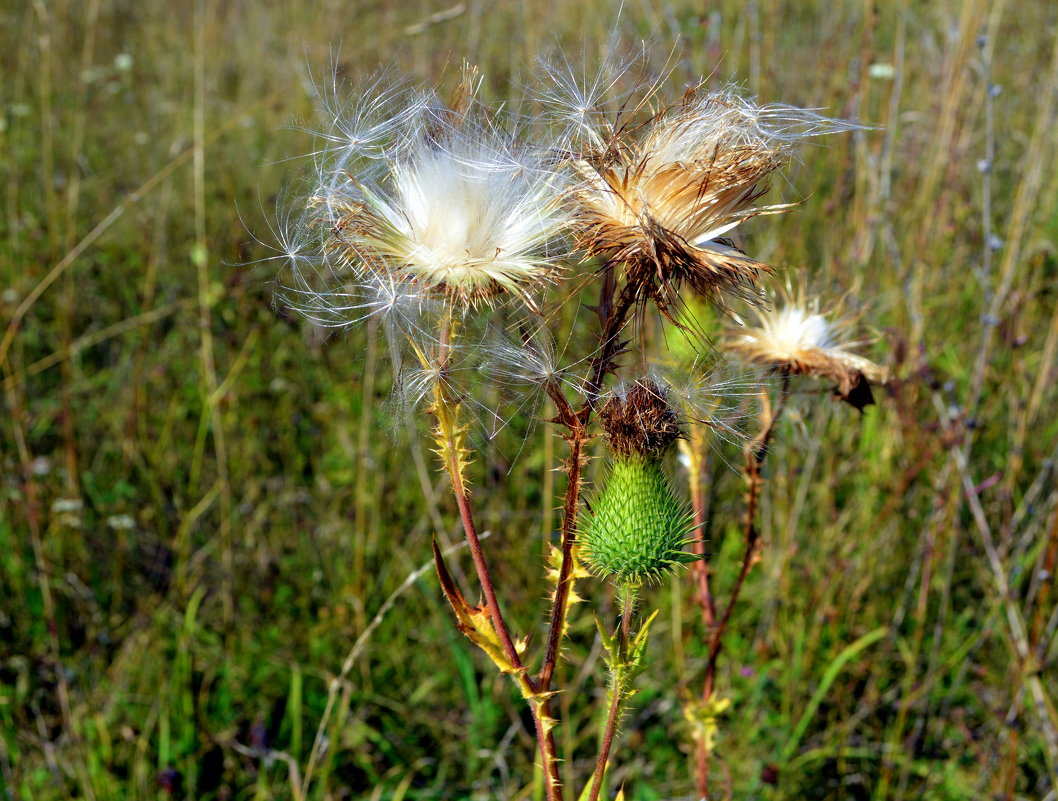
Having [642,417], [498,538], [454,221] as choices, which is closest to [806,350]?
[642,417]

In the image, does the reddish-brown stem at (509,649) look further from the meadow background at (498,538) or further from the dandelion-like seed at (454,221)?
the meadow background at (498,538)

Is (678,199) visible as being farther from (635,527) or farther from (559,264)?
(635,527)

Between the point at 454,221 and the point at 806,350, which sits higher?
the point at 454,221

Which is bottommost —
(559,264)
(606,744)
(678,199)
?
(606,744)

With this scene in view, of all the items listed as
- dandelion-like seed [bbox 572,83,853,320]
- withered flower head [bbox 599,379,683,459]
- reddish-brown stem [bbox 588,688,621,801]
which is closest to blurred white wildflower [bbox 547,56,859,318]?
dandelion-like seed [bbox 572,83,853,320]

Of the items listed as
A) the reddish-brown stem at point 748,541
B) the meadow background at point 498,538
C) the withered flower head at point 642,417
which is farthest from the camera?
the meadow background at point 498,538

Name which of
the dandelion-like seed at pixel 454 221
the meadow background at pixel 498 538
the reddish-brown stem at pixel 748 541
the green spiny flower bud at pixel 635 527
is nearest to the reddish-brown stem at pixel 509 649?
the green spiny flower bud at pixel 635 527

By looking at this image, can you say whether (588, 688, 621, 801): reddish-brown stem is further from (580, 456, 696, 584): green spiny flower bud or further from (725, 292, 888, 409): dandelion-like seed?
(725, 292, 888, 409): dandelion-like seed
